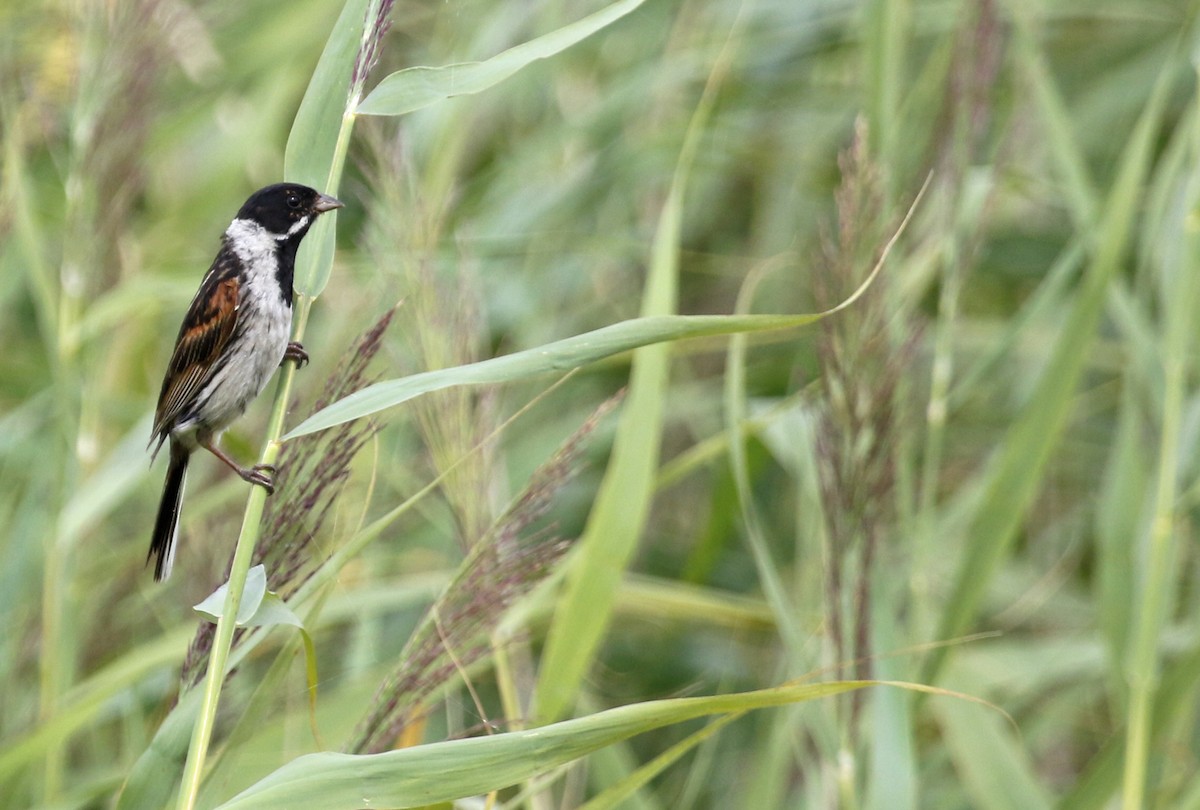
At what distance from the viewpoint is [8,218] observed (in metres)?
2.46

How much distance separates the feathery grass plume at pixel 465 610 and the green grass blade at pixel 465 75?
1.32 ft

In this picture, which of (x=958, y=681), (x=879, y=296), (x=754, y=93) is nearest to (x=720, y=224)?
(x=754, y=93)

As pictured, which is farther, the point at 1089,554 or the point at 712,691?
the point at 1089,554

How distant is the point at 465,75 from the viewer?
1477 mm

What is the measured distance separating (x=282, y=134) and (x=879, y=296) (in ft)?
7.96

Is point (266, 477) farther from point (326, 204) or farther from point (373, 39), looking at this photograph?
point (373, 39)

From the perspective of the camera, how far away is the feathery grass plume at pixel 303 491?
4.64 feet

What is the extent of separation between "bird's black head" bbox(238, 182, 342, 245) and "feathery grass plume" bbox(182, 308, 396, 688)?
515 millimetres

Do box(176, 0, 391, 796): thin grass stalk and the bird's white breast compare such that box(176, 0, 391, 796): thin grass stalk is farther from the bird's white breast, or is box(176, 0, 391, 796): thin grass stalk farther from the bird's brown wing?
the bird's brown wing

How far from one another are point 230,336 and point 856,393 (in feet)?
3.42

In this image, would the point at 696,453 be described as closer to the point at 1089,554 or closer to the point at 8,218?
the point at 8,218

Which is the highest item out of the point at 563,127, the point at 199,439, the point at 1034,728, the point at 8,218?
the point at 563,127

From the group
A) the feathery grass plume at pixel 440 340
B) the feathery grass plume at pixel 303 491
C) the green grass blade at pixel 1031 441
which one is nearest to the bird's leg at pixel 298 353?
the feathery grass plume at pixel 440 340

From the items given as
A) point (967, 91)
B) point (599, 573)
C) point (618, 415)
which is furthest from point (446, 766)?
point (618, 415)
